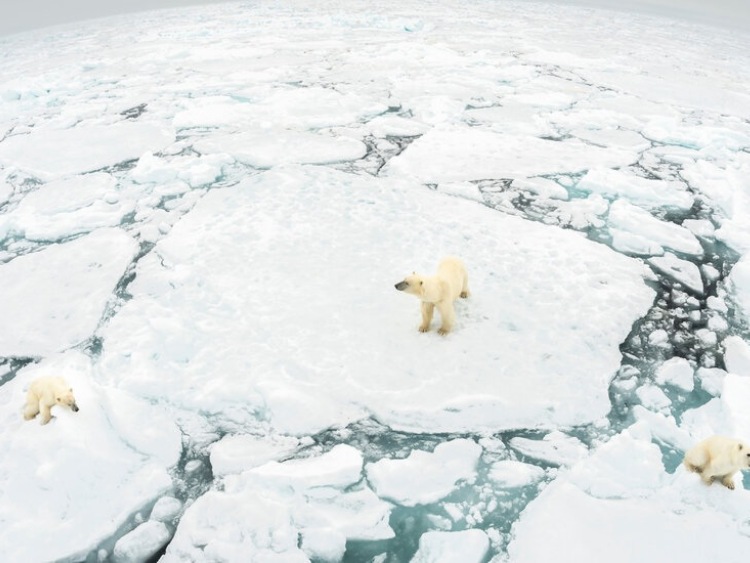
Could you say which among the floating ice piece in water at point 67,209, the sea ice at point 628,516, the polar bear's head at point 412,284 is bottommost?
the sea ice at point 628,516

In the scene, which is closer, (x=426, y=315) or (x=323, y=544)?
(x=323, y=544)

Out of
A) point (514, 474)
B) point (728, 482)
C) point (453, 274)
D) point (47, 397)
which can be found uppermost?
point (453, 274)

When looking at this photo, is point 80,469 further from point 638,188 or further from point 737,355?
point 638,188

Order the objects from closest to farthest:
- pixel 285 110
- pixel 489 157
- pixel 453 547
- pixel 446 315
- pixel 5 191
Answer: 1. pixel 453 547
2. pixel 446 315
3. pixel 5 191
4. pixel 489 157
5. pixel 285 110

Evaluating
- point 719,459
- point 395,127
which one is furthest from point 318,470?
point 395,127

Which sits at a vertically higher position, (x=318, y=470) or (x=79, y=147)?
(x=79, y=147)

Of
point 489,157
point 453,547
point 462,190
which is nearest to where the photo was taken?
point 453,547

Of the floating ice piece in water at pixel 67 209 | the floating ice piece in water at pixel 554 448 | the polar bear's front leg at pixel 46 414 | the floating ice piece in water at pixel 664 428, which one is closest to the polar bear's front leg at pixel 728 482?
the floating ice piece in water at pixel 664 428

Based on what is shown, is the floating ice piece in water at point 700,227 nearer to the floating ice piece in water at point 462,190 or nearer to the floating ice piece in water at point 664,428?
the floating ice piece in water at point 462,190
